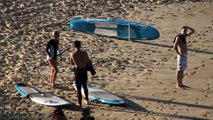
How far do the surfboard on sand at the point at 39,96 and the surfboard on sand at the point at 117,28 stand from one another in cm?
536

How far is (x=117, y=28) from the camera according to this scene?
17812 mm

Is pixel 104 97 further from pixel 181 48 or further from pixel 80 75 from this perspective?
pixel 181 48

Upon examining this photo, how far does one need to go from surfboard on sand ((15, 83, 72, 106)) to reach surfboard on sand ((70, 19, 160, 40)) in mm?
5360

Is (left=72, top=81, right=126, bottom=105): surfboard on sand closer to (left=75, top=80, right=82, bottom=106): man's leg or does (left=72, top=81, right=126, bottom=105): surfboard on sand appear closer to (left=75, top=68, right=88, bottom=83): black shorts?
(left=75, top=80, right=82, bottom=106): man's leg

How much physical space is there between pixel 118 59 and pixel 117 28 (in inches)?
105

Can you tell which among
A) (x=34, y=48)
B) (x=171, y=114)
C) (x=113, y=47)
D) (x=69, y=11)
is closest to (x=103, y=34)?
(x=113, y=47)

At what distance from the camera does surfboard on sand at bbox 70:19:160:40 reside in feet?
56.7

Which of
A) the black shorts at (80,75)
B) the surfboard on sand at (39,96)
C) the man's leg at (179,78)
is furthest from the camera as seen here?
the man's leg at (179,78)

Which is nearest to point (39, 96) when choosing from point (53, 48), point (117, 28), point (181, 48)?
point (53, 48)

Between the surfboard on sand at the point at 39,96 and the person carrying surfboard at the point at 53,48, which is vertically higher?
the person carrying surfboard at the point at 53,48

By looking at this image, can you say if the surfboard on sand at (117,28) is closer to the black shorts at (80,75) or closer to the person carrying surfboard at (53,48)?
the person carrying surfboard at (53,48)

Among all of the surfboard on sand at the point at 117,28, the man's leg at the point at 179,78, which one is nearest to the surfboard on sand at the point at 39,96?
the man's leg at the point at 179,78

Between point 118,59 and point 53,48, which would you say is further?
point 118,59

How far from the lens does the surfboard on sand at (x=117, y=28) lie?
56.7 ft
